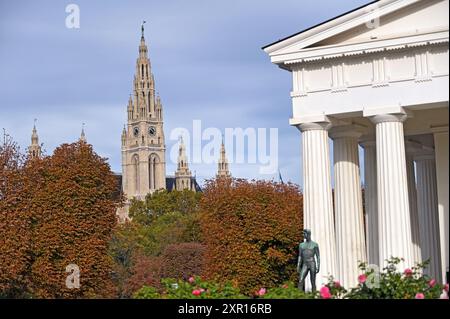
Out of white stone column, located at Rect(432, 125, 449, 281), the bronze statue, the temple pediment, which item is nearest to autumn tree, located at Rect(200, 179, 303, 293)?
white stone column, located at Rect(432, 125, 449, 281)

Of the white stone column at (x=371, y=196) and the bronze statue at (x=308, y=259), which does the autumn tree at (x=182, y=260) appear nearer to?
the white stone column at (x=371, y=196)

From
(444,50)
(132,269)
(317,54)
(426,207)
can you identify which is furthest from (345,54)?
(132,269)

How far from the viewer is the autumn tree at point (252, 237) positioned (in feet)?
271

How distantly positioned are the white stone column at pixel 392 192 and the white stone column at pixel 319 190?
2.79m

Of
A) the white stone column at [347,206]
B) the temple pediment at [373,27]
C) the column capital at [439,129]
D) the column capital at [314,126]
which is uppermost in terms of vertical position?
the temple pediment at [373,27]

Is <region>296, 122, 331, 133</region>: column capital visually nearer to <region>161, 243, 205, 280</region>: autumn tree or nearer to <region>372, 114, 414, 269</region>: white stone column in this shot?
<region>372, 114, 414, 269</region>: white stone column

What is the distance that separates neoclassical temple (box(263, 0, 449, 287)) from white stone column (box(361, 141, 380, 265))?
12 centimetres

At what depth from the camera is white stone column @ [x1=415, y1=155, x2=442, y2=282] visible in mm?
55562

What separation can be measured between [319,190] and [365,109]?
14.6 feet

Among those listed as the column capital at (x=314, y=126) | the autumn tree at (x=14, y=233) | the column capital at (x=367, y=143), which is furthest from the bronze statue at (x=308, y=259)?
the autumn tree at (x=14, y=233)

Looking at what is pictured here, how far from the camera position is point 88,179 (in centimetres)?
7981
